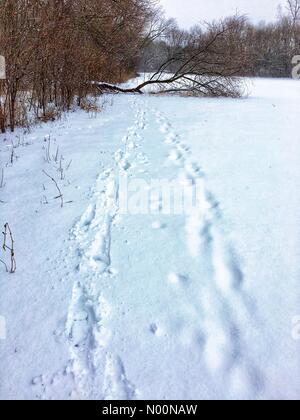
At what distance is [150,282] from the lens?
1929mm

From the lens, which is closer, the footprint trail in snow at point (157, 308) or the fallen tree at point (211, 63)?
the footprint trail in snow at point (157, 308)

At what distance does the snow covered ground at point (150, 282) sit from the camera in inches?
54.1

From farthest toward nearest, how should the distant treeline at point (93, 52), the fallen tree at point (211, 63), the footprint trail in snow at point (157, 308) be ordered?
the fallen tree at point (211, 63)
the distant treeline at point (93, 52)
the footprint trail in snow at point (157, 308)

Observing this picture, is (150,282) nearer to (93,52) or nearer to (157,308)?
(157,308)

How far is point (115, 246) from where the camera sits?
228cm

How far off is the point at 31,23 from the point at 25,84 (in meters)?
0.98

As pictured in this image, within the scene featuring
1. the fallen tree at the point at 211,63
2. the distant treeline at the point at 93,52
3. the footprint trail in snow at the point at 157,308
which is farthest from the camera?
the fallen tree at the point at 211,63

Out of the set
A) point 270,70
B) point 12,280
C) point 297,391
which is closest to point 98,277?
point 12,280

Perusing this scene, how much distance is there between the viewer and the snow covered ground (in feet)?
4.51

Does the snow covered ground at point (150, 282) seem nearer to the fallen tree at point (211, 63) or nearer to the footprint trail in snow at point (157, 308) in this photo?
the footprint trail in snow at point (157, 308)

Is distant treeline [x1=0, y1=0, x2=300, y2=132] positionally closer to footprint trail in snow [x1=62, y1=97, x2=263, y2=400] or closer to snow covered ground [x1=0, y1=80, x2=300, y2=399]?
snow covered ground [x1=0, y1=80, x2=300, y2=399]

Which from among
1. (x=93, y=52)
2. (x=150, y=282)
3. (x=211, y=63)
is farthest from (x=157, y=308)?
(x=211, y=63)

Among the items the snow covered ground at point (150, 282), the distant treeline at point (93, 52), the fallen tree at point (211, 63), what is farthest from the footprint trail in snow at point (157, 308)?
the fallen tree at point (211, 63)

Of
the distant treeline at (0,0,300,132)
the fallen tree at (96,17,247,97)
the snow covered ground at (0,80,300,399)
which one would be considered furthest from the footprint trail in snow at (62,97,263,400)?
the fallen tree at (96,17,247,97)
